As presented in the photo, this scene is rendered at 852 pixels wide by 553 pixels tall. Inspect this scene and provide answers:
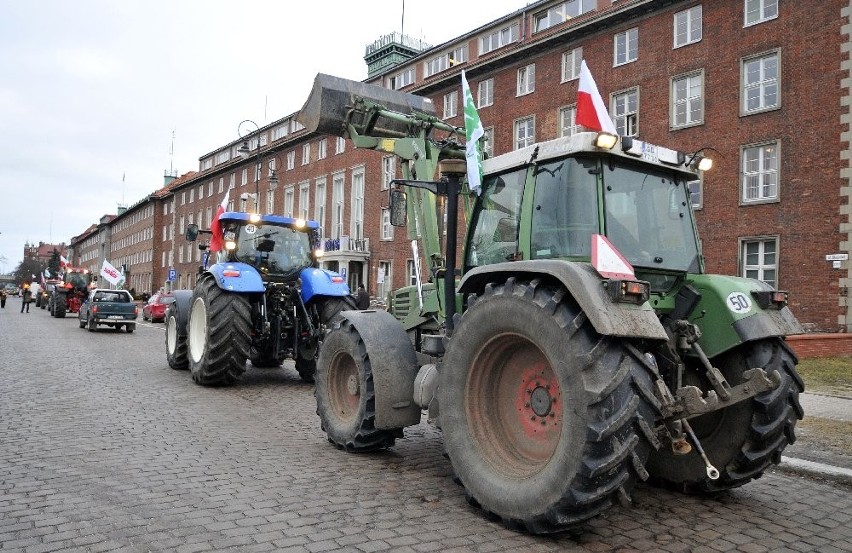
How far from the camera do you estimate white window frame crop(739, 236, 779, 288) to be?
20.7m

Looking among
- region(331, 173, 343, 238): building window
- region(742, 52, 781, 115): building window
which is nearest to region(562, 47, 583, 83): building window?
region(742, 52, 781, 115): building window

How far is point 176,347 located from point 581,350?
966 cm

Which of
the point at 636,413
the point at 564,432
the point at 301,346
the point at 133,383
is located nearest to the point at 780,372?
the point at 636,413

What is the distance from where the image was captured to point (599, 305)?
11.9 feet

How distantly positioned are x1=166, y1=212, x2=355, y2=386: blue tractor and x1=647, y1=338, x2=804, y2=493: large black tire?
5.53 m

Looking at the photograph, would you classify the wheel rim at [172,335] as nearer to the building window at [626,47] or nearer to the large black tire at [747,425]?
the large black tire at [747,425]

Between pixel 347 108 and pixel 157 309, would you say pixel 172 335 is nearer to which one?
pixel 347 108

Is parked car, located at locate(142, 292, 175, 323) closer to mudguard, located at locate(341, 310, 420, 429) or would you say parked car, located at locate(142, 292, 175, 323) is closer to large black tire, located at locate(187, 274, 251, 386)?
large black tire, located at locate(187, 274, 251, 386)

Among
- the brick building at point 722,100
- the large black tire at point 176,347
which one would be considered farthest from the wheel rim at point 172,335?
the brick building at point 722,100

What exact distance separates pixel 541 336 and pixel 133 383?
818 centimetres

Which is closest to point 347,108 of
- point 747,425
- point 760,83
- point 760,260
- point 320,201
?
point 747,425

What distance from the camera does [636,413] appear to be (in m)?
3.54

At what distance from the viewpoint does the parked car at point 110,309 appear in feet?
74.5

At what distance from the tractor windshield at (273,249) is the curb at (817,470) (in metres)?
7.74
